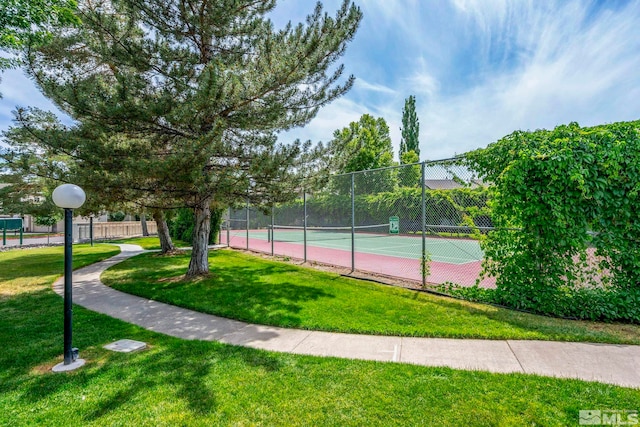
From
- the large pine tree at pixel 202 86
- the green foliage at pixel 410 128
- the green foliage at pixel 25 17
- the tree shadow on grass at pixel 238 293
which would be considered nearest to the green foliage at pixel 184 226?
the tree shadow on grass at pixel 238 293

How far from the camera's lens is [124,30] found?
19.8ft

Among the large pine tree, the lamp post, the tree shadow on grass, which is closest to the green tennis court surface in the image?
the tree shadow on grass

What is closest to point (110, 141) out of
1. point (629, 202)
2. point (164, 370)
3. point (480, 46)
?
point (164, 370)

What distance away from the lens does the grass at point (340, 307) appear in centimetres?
421

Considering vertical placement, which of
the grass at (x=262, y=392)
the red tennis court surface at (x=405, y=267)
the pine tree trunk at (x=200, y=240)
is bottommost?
the grass at (x=262, y=392)

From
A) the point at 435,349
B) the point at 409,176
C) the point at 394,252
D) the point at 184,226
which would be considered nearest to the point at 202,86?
the point at 409,176

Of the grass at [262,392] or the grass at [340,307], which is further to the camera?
the grass at [340,307]

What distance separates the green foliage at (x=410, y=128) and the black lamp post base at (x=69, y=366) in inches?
1519

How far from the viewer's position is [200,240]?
796 cm

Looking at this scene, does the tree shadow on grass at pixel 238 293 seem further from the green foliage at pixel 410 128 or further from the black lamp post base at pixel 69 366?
the green foliage at pixel 410 128

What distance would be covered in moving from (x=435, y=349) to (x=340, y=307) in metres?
1.94

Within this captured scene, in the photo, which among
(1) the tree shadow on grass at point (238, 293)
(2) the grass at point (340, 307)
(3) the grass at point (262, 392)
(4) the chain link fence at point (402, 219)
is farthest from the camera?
(4) the chain link fence at point (402, 219)

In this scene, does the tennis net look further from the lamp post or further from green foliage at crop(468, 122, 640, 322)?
the lamp post

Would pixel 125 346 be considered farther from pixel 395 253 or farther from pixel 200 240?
pixel 395 253
